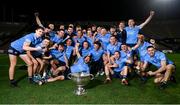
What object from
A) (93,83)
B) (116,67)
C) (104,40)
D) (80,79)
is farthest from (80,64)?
(104,40)

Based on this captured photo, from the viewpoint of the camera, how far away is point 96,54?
1127 cm

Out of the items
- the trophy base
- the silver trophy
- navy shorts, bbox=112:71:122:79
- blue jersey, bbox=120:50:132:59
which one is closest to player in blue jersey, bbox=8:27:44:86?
the silver trophy

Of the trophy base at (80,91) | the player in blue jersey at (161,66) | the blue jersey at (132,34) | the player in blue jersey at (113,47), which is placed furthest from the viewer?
the blue jersey at (132,34)

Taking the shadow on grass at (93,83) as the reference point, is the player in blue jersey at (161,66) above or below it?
above

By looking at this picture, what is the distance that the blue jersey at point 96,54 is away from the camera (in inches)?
443

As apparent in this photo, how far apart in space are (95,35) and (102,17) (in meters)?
16.1

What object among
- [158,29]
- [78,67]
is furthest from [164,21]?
[78,67]

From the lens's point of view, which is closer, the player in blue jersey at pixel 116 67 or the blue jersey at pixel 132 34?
the player in blue jersey at pixel 116 67

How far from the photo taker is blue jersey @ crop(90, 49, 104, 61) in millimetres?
11258

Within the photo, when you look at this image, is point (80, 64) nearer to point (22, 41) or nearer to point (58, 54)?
point (58, 54)

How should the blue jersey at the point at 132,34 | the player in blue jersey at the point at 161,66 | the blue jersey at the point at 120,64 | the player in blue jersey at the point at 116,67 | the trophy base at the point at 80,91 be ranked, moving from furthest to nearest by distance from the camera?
1. the blue jersey at the point at 132,34
2. the blue jersey at the point at 120,64
3. the player in blue jersey at the point at 116,67
4. the player in blue jersey at the point at 161,66
5. the trophy base at the point at 80,91

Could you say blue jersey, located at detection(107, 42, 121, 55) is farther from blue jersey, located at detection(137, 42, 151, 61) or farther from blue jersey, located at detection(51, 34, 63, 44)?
blue jersey, located at detection(51, 34, 63, 44)

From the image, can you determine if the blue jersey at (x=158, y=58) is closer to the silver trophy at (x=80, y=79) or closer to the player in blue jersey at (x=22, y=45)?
the silver trophy at (x=80, y=79)

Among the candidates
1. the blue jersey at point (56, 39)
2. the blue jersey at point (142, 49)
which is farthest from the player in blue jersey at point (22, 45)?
the blue jersey at point (142, 49)
